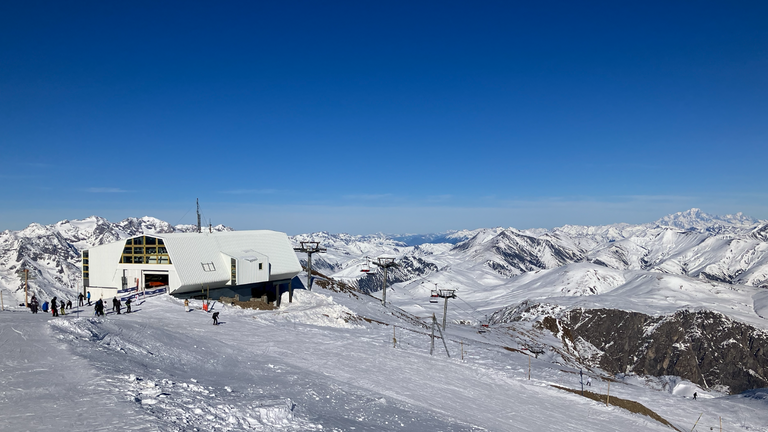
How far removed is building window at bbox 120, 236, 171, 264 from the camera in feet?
186

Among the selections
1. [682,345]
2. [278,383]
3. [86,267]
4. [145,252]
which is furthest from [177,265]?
[682,345]

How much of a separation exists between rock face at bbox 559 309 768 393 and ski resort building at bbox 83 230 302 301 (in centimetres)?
11503

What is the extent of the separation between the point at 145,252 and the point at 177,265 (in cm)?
464

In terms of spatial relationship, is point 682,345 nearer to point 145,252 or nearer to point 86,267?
point 145,252

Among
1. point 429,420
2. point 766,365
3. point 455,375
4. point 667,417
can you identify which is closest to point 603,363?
point 766,365

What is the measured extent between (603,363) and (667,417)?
343 ft

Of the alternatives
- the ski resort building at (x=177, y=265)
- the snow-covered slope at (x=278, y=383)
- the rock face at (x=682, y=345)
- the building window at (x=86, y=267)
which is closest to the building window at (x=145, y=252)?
the ski resort building at (x=177, y=265)

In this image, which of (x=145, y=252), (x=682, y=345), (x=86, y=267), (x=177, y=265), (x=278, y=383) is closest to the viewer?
(x=278, y=383)

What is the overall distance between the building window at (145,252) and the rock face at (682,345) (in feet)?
412

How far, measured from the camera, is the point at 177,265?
5659 cm

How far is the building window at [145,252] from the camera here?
186ft

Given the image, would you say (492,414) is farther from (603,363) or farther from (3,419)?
(603,363)

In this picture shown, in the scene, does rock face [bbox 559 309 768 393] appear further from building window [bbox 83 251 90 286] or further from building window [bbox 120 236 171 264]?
building window [bbox 83 251 90 286]

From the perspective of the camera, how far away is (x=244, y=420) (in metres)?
19.2
